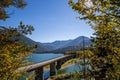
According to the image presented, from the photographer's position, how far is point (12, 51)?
966 centimetres

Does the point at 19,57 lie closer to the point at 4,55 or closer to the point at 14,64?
the point at 14,64

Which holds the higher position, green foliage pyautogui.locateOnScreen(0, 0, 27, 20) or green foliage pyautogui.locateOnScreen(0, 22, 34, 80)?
green foliage pyautogui.locateOnScreen(0, 0, 27, 20)

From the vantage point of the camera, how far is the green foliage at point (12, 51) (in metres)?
8.79

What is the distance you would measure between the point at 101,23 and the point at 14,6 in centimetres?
669

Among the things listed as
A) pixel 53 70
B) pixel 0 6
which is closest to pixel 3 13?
pixel 0 6

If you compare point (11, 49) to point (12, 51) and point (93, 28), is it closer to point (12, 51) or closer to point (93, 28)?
point (12, 51)

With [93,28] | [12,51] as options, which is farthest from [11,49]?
[93,28]

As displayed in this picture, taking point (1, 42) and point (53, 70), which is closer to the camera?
point (1, 42)

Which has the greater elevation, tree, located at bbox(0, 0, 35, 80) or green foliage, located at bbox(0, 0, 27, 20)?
green foliage, located at bbox(0, 0, 27, 20)

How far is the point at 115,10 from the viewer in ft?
23.3

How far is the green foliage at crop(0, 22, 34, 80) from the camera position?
28.8 ft

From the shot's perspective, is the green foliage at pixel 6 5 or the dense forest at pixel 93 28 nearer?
the dense forest at pixel 93 28

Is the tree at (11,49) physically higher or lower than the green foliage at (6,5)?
lower

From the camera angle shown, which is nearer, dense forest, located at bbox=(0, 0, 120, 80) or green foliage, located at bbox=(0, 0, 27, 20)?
dense forest, located at bbox=(0, 0, 120, 80)
